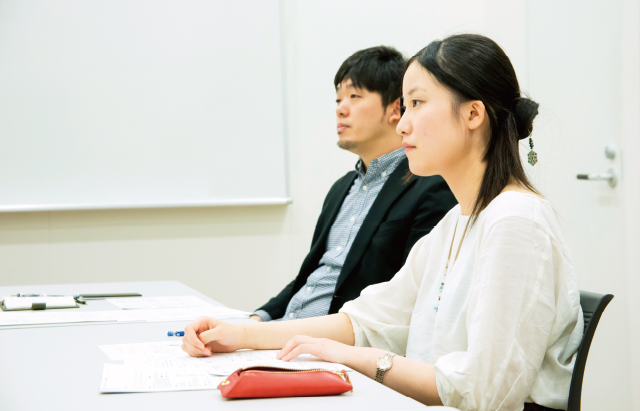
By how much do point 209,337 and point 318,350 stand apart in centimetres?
20

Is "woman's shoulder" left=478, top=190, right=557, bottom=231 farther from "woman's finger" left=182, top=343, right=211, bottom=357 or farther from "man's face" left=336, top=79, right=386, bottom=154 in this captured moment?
"man's face" left=336, top=79, right=386, bottom=154

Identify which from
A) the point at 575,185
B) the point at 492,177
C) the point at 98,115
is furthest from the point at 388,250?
the point at 98,115

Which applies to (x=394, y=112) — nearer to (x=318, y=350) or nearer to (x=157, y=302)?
(x=157, y=302)

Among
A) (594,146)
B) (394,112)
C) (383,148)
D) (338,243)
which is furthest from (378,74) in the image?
(594,146)

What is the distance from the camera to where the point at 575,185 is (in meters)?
2.56

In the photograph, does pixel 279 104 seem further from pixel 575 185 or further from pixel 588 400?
pixel 588 400

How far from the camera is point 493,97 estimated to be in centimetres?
116

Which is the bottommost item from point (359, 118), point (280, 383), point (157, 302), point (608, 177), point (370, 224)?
point (157, 302)

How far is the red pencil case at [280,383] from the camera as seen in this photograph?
81 centimetres

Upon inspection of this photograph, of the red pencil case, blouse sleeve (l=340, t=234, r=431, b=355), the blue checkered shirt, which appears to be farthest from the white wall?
the red pencil case

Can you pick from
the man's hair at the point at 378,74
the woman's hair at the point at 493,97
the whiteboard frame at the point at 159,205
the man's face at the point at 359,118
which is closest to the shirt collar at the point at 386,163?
the man's face at the point at 359,118

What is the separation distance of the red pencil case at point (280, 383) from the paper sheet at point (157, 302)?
0.95 m

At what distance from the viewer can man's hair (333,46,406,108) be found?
2174 mm

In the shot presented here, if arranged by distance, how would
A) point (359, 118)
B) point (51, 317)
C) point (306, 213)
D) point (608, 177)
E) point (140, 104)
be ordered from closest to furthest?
point (51, 317) < point (359, 118) < point (608, 177) < point (140, 104) < point (306, 213)
